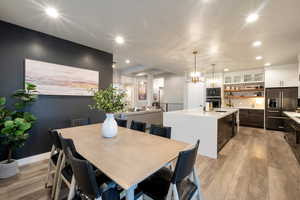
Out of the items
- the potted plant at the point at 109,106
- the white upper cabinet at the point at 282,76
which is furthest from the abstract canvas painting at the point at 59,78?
the white upper cabinet at the point at 282,76

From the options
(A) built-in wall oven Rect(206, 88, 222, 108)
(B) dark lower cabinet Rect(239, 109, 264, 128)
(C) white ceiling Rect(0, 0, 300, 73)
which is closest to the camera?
(C) white ceiling Rect(0, 0, 300, 73)

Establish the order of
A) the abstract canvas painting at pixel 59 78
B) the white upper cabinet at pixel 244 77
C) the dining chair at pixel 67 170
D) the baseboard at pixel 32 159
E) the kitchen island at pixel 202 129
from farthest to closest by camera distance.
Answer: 1. the white upper cabinet at pixel 244 77
2. the kitchen island at pixel 202 129
3. the abstract canvas painting at pixel 59 78
4. the baseboard at pixel 32 159
5. the dining chair at pixel 67 170

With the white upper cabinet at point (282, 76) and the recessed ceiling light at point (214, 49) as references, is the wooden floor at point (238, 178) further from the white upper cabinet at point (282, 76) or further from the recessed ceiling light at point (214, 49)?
the white upper cabinet at point (282, 76)

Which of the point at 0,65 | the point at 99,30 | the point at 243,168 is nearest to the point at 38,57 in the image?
the point at 0,65

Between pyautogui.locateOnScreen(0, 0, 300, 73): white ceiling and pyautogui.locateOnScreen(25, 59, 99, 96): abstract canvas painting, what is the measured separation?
72cm

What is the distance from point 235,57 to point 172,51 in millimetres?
2250

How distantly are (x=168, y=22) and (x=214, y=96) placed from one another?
17.1ft

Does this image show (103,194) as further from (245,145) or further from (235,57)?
(235,57)

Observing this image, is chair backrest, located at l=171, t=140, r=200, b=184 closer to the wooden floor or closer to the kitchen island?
the wooden floor

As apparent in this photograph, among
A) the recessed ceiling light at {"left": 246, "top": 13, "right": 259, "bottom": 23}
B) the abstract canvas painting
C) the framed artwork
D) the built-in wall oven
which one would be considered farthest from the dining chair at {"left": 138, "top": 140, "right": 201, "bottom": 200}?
the framed artwork

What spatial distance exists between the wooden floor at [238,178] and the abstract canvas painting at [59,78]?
1584 millimetres

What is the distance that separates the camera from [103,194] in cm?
103

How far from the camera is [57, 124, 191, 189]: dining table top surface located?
0.90 m

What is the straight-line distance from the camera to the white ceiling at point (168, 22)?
6.30ft
